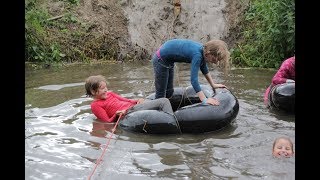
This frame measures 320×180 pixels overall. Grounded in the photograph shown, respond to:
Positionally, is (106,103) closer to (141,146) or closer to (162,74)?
(162,74)

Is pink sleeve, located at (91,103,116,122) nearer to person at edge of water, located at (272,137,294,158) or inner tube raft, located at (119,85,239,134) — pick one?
inner tube raft, located at (119,85,239,134)

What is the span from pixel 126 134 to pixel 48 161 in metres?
1.33

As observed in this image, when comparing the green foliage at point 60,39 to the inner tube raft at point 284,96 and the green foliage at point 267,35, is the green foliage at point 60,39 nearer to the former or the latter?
the green foliage at point 267,35

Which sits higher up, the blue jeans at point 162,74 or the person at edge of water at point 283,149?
the blue jeans at point 162,74

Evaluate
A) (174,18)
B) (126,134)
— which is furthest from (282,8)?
(126,134)

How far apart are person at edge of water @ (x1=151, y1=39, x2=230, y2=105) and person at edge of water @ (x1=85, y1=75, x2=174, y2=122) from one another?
480 mm

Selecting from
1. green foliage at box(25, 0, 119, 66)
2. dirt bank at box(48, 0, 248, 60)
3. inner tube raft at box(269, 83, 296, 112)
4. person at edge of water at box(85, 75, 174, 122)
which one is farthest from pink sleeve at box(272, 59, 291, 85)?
green foliage at box(25, 0, 119, 66)

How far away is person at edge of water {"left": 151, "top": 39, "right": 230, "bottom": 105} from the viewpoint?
18.9 feet

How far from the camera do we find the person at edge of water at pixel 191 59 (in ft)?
18.9

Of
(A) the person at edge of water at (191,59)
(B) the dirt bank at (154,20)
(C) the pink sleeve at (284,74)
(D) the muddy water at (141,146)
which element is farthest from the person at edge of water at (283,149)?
(B) the dirt bank at (154,20)

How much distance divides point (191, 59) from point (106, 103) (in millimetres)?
1410

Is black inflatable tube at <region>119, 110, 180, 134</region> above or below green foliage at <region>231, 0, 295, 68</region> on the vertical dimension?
below

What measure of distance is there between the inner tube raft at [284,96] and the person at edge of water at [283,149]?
1.76 metres
